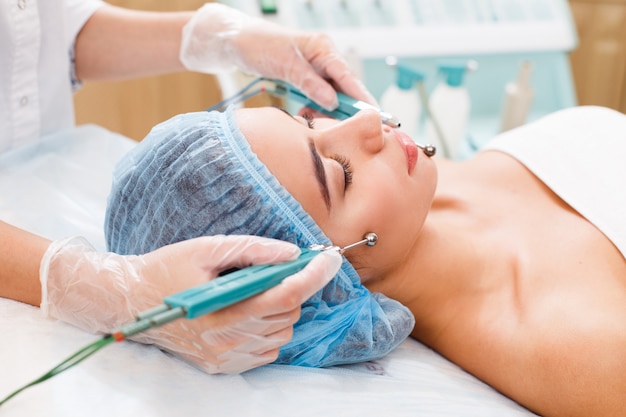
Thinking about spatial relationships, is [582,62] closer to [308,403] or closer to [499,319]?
[499,319]

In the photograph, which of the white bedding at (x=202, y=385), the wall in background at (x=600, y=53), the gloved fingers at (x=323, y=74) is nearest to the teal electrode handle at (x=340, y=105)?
the gloved fingers at (x=323, y=74)

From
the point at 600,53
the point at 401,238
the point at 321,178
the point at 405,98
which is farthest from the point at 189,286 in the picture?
the point at 600,53

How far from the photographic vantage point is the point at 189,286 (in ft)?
2.86

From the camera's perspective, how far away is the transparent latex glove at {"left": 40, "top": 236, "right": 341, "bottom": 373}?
33.4 inches

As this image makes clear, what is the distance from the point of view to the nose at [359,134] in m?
1.14

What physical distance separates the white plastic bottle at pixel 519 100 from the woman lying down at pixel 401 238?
1.74 ft

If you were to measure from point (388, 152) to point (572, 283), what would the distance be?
413mm

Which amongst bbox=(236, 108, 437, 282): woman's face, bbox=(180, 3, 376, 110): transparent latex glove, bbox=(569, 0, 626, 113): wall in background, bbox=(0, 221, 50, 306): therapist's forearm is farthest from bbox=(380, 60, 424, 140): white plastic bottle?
bbox=(569, 0, 626, 113): wall in background

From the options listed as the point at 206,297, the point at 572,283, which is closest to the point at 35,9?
the point at 206,297

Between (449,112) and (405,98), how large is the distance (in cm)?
13

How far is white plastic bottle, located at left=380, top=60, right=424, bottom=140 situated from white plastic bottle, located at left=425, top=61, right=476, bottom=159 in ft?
0.15

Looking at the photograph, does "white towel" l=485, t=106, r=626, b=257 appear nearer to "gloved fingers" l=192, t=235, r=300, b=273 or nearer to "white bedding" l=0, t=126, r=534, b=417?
"white bedding" l=0, t=126, r=534, b=417

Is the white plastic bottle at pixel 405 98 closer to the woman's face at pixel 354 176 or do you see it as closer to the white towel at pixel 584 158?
the white towel at pixel 584 158

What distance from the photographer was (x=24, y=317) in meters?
0.99
